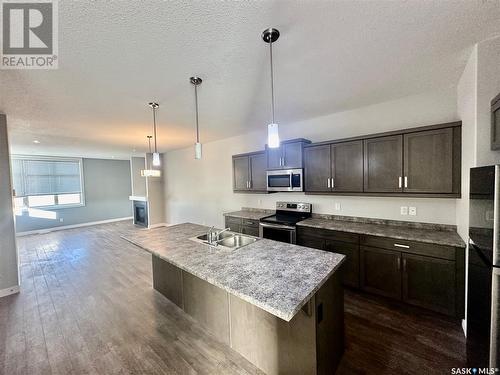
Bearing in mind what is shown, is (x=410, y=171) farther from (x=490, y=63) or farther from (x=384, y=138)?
(x=490, y=63)

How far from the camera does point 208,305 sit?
2.24 metres

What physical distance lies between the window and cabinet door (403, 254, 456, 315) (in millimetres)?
9797

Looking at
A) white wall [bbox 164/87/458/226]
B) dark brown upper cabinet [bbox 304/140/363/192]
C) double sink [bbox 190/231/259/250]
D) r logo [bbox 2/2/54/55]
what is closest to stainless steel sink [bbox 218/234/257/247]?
double sink [bbox 190/231/259/250]

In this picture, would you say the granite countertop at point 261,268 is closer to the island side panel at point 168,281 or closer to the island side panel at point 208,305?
the island side panel at point 208,305

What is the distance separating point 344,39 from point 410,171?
1.84 m

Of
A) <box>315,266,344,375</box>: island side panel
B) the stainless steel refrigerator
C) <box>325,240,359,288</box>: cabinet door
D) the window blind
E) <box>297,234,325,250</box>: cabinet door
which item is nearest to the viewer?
the stainless steel refrigerator

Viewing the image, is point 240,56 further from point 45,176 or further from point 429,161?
point 45,176

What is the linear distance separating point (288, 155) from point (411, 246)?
2136 millimetres

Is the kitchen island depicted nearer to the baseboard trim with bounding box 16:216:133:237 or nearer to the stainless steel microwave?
the stainless steel microwave

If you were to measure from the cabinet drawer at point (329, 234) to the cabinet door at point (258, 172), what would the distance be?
122 cm

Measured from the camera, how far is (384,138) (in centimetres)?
277

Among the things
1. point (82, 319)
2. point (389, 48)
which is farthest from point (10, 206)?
point (389, 48)

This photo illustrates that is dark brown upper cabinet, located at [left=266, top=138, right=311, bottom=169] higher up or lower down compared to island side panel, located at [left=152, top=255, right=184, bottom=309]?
higher up

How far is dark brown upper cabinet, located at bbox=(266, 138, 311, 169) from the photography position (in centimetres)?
354
